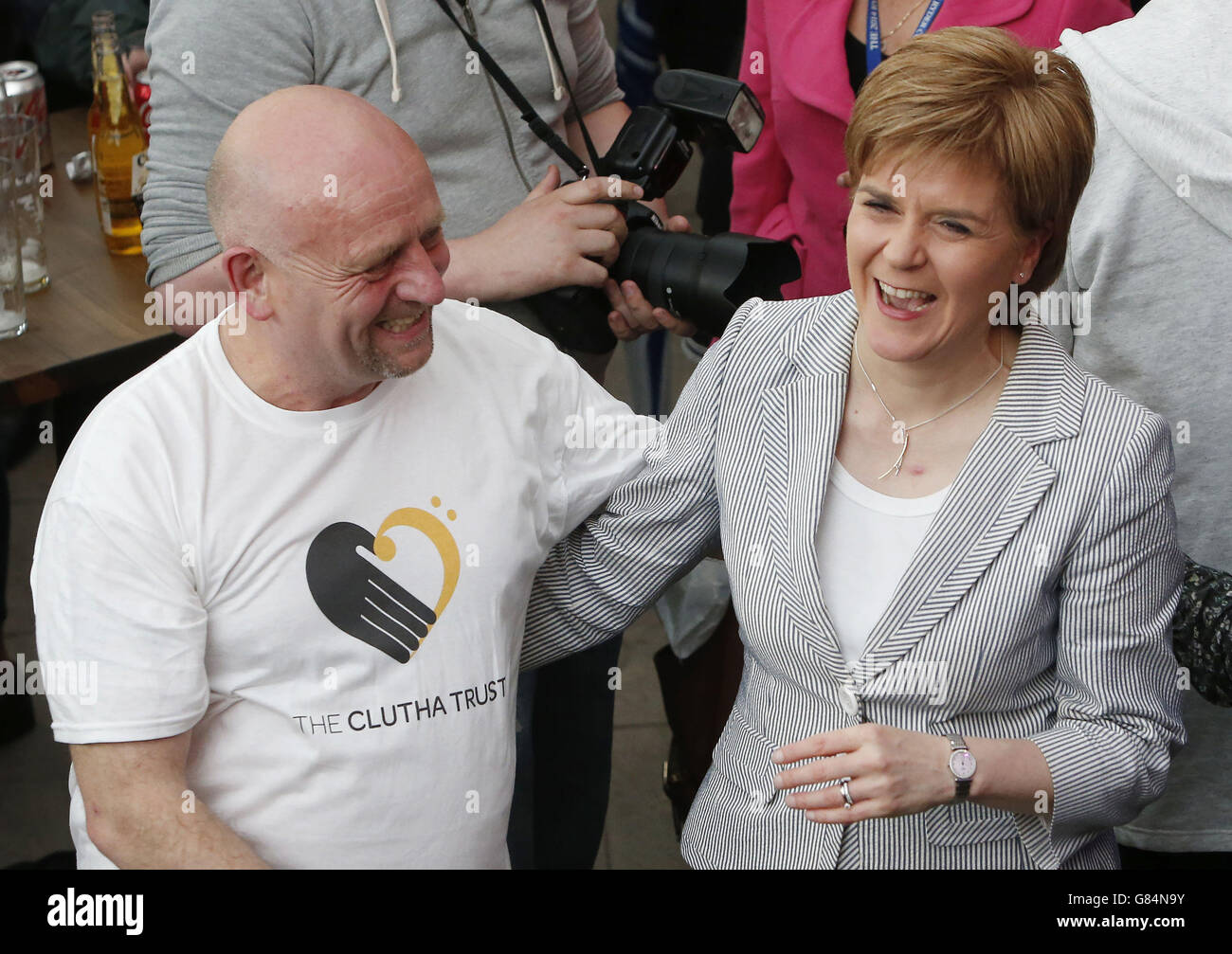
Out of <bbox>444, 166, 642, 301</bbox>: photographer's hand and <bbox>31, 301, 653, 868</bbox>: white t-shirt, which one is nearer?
<bbox>31, 301, 653, 868</bbox>: white t-shirt

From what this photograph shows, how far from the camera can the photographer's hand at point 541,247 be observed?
183 cm

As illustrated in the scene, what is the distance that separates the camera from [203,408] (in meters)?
1.37

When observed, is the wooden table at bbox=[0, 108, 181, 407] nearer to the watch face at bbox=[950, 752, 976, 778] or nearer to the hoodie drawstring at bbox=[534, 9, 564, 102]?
the hoodie drawstring at bbox=[534, 9, 564, 102]

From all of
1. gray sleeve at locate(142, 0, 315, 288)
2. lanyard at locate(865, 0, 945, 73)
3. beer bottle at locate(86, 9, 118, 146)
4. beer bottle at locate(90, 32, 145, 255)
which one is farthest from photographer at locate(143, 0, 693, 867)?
beer bottle at locate(86, 9, 118, 146)

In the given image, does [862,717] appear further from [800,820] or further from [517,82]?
[517,82]

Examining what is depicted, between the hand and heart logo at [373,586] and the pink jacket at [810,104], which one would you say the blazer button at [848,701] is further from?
the pink jacket at [810,104]

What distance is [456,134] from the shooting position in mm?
1898

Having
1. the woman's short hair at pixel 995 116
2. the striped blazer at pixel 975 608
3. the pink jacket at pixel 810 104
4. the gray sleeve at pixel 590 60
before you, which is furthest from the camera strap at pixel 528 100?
the woman's short hair at pixel 995 116

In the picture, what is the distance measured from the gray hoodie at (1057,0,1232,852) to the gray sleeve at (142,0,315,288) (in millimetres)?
989

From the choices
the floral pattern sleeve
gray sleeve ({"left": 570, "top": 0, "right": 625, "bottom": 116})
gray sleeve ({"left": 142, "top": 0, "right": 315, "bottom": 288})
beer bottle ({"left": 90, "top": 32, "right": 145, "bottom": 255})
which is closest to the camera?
the floral pattern sleeve

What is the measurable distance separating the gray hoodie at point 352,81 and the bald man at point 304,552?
43 cm

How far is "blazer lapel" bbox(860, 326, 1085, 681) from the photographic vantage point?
135 cm
